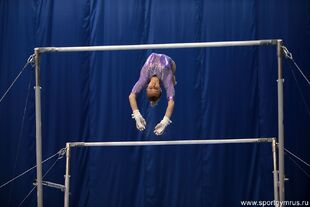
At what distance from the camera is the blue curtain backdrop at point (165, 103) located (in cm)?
551

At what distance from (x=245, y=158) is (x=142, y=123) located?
2255 mm

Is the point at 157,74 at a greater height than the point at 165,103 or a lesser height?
greater

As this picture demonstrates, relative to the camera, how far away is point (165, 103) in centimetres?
556

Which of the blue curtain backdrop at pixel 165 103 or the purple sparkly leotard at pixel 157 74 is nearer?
the purple sparkly leotard at pixel 157 74

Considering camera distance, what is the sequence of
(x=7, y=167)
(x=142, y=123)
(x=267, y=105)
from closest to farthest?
(x=142, y=123) → (x=267, y=105) → (x=7, y=167)

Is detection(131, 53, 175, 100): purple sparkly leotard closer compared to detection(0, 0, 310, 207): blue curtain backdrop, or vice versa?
detection(131, 53, 175, 100): purple sparkly leotard

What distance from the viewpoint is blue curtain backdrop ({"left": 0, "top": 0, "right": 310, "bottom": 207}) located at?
18.1ft

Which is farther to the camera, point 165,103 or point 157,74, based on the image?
point 165,103

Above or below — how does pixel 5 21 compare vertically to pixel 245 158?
above

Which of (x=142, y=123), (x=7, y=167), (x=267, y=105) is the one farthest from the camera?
(x=7, y=167)

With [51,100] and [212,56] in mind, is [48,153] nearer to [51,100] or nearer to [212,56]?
[51,100]

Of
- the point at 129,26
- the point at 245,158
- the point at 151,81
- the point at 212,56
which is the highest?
the point at 129,26

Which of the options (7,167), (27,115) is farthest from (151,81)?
(7,167)

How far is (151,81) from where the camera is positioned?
3.82m
